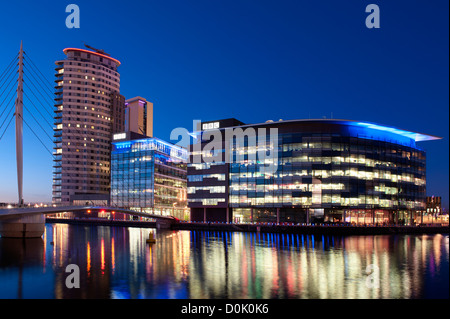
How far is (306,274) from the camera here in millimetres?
38531

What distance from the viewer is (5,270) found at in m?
42.3

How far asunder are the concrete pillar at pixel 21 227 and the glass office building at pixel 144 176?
80.1m

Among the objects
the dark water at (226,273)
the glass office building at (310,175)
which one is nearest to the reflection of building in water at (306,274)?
the dark water at (226,273)

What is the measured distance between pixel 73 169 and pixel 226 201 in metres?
105

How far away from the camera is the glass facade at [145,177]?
16112 cm

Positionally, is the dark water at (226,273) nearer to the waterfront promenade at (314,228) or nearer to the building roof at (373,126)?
the waterfront promenade at (314,228)

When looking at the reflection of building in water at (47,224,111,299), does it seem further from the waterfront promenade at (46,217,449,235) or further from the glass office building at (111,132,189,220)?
the glass office building at (111,132,189,220)

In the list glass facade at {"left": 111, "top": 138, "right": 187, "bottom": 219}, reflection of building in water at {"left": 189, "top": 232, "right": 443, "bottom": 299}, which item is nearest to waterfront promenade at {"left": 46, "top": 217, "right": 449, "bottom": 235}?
glass facade at {"left": 111, "top": 138, "right": 187, "bottom": 219}

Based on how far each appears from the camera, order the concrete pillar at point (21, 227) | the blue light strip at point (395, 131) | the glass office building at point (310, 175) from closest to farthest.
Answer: the concrete pillar at point (21, 227)
the glass office building at point (310, 175)
the blue light strip at point (395, 131)

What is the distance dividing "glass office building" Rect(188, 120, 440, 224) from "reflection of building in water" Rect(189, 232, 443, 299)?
53.0m

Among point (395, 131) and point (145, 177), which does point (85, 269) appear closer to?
point (395, 131)

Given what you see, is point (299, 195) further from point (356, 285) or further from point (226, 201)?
point (356, 285)

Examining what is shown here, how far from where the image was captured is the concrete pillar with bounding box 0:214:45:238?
76.3 metres
